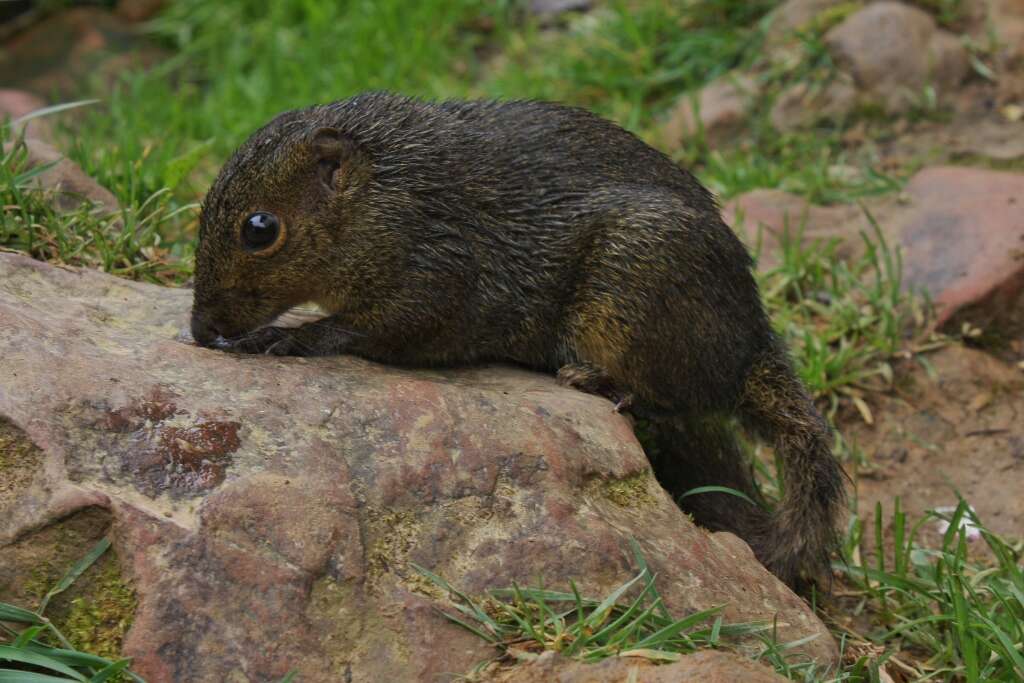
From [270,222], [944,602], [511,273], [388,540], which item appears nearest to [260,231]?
[270,222]

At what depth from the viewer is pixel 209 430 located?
3648 millimetres

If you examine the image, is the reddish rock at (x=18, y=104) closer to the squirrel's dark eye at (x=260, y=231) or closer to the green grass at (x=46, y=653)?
the squirrel's dark eye at (x=260, y=231)

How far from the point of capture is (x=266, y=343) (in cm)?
451

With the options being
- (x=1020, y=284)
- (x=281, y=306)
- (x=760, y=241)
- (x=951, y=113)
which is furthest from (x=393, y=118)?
(x=951, y=113)

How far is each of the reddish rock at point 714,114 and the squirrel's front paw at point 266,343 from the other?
4390 mm

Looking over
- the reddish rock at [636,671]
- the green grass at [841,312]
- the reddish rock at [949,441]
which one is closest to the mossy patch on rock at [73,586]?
the reddish rock at [636,671]

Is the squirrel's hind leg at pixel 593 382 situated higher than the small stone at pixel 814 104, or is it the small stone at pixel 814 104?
the small stone at pixel 814 104

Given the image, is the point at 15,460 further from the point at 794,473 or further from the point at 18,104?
the point at 18,104

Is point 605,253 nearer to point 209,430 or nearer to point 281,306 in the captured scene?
point 281,306

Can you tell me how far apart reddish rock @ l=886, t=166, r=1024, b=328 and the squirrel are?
6.34ft

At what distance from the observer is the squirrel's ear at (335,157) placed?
4559 millimetres

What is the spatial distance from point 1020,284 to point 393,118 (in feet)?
11.6

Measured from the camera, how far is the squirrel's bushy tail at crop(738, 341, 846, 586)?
4.63 metres

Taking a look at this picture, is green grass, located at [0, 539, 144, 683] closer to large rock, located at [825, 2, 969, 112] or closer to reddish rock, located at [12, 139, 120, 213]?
reddish rock, located at [12, 139, 120, 213]
